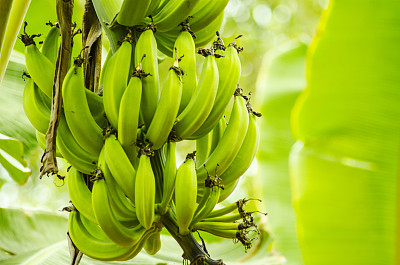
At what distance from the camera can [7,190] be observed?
1.80 m

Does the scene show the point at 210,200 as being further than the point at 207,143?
No

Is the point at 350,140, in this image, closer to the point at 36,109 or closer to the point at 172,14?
the point at 172,14

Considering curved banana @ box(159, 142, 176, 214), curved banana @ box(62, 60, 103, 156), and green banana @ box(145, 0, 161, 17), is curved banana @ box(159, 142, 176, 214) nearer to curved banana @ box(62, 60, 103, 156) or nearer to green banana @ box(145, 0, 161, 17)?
curved banana @ box(62, 60, 103, 156)

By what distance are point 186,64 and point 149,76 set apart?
8 centimetres

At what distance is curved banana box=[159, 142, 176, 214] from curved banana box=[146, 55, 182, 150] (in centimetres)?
3

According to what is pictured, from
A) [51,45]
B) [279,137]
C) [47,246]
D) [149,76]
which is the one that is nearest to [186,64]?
[149,76]

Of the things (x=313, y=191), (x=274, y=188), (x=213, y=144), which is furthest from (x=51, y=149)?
(x=274, y=188)

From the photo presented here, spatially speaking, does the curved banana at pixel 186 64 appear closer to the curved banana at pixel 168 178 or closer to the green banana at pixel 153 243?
the curved banana at pixel 168 178

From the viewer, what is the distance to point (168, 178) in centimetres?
75

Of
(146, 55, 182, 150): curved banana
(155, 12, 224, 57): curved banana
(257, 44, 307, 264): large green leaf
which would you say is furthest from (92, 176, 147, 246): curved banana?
(257, 44, 307, 264): large green leaf

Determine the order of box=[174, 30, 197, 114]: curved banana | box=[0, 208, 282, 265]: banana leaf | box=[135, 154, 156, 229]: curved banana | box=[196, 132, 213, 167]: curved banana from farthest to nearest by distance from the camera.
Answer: box=[0, 208, 282, 265]: banana leaf
box=[196, 132, 213, 167]: curved banana
box=[174, 30, 197, 114]: curved banana
box=[135, 154, 156, 229]: curved banana

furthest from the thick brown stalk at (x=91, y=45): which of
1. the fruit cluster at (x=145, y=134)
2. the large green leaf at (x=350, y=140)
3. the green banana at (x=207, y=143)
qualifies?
the large green leaf at (x=350, y=140)

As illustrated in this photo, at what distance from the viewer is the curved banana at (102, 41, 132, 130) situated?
76 centimetres

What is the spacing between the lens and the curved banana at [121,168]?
0.73 metres
